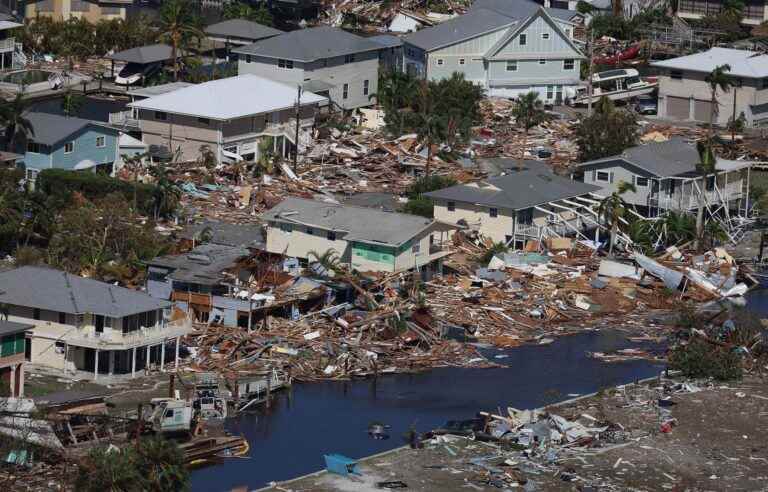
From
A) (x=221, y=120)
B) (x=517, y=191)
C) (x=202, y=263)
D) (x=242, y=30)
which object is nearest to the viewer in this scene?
(x=202, y=263)

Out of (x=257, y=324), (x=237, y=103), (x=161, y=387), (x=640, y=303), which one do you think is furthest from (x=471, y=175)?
(x=161, y=387)

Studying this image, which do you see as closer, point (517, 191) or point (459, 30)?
point (517, 191)

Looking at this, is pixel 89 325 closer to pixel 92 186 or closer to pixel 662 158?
pixel 92 186

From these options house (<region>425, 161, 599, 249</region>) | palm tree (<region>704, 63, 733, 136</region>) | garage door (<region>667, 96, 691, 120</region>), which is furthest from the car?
house (<region>425, 161, 599, 249</region>)

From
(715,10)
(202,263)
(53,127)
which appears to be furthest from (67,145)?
(715,10)

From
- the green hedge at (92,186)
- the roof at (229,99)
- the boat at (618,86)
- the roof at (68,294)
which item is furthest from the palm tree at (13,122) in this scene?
the boat at (618,86)

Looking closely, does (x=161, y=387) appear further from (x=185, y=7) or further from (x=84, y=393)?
(x=185, y=7)

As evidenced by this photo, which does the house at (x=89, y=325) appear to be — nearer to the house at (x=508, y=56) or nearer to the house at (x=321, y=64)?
the house at (x=321, y=64)
